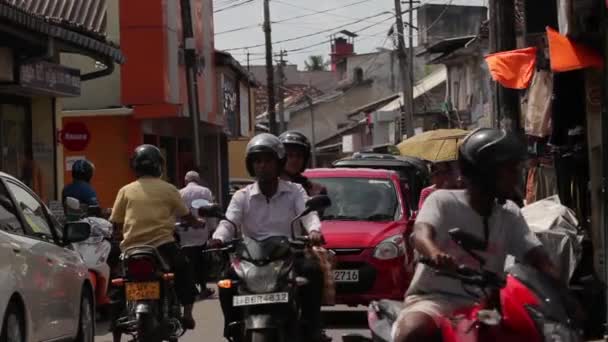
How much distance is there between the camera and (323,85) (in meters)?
110

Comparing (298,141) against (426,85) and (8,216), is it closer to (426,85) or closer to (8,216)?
(8,216)

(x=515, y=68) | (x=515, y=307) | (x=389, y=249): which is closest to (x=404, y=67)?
(x=515, y=68)

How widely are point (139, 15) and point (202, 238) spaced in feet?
45.4

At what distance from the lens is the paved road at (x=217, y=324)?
1390 centimetres

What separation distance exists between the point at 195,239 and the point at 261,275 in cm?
976

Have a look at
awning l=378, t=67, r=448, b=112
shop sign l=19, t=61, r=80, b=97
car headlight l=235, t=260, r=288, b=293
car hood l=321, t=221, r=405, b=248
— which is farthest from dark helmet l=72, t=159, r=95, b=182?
awning l=378, t=67, r=448, b=112

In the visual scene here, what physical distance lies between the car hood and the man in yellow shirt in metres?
3.39

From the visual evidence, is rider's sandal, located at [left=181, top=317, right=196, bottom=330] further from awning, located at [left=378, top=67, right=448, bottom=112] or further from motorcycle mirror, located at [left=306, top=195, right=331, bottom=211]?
awning, located at [left=378, top=67, right=448, bottom=112]

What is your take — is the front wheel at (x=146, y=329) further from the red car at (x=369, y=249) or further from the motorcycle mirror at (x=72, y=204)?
the motorcycle mirror at (x=72, y=204)

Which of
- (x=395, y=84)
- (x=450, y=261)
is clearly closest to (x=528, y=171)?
(x=450, y=261)

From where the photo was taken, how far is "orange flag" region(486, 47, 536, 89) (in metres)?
15.6

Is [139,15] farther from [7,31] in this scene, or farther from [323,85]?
[323,85]

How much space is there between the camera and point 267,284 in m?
8.45

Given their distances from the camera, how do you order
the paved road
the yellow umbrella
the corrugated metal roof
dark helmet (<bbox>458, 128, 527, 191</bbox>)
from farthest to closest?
the corrugated metal roof → the yellow umbrella → the paved road → dark helmet (<bbox>458, 128, 527, 191</bbox>)
